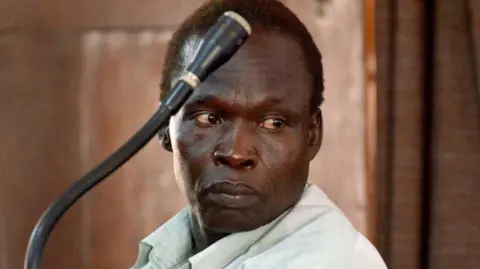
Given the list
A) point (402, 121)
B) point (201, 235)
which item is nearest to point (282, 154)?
point (201, 235)

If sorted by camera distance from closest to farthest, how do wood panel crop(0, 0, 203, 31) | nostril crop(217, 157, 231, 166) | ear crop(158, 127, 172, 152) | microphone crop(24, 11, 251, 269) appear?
1. microphone crop(24, 11, 251, 269)
2. nostril crop(217, 157, 231, 166)
3. ear crop(158, 127, 172, 152)
4. wood panel crop(0, 0, 203, 31)

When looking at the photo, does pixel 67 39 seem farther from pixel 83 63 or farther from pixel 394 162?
pixel 394 162

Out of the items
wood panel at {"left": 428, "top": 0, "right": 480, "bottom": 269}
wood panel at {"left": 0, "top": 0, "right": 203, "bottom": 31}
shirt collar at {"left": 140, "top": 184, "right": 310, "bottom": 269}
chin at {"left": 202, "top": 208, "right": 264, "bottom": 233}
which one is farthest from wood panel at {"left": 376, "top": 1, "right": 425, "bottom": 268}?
chin at {"left": 202, "top": 208, "right": 264, "bottom": 233}

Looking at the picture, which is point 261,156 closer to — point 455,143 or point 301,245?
point 301,245

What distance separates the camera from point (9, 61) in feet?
4.64

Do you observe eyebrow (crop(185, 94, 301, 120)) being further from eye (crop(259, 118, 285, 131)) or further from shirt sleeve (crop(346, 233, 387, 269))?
shirt sleeve (crop(346, 233, 387, 269))

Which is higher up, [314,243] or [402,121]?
[402,121]

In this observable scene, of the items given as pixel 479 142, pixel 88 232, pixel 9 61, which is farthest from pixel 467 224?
pixel 9 61

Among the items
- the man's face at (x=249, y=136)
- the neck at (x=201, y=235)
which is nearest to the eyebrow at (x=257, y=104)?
the man's face at (x=249, y=136)

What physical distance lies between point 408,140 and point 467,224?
15 centimetres

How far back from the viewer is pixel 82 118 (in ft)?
4.63

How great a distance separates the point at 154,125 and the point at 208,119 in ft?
0.42

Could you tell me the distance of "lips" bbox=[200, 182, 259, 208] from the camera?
2.27 feet

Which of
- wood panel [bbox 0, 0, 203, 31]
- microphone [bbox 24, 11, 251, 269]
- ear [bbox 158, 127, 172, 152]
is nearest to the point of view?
microphone [bbox 24, 11, 251, 269]
